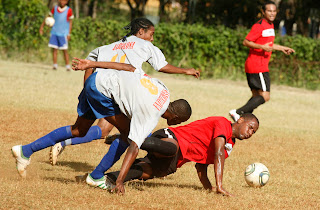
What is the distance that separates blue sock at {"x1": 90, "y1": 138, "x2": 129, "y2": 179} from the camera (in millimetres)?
5766

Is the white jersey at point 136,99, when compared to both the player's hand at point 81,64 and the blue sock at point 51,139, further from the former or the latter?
the blue sock at point 51,139

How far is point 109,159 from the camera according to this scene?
579 cm

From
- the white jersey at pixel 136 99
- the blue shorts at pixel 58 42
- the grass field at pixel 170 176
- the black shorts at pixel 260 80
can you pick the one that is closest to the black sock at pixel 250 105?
the black shorts at pixel 260 80

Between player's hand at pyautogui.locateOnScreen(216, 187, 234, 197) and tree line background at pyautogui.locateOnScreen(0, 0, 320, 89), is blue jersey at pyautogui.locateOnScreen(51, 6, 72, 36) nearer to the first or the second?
tree line background at pyautogui.locateOnScreen(0, 0, 320, 89)

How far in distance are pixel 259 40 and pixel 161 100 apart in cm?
556

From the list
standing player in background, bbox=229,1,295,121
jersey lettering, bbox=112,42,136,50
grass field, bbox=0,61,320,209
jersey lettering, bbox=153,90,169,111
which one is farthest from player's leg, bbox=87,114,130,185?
Answer: standing player in background, bbox=229,1,295,121

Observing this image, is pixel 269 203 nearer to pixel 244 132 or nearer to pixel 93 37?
pixel 244 132

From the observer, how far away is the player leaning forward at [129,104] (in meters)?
5.51

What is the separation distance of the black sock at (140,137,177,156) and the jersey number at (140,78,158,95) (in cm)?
49

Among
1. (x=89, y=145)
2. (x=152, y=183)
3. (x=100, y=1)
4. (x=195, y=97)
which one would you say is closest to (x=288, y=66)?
(x=195, y=97)

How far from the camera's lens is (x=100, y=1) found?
123 feet

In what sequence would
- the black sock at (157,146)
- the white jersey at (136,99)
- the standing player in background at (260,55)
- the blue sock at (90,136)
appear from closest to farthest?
the white jersey at (136,99) < the black sock at (157,146) < the blue sock at (90,136) < the standing player in background at (260,55)

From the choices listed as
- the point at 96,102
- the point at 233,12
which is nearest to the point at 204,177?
the point at 96,102

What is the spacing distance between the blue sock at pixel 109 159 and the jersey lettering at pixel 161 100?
1.92ft
